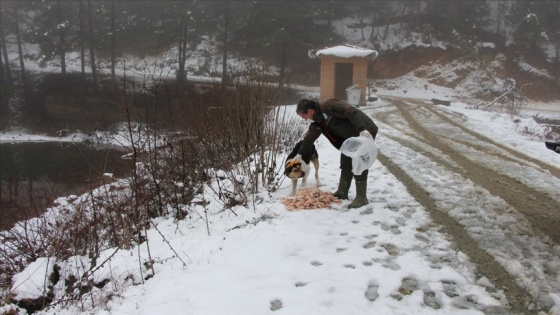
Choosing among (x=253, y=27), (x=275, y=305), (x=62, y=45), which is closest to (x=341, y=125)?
(x=275, y=305)

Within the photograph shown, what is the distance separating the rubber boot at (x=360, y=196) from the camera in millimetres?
5277

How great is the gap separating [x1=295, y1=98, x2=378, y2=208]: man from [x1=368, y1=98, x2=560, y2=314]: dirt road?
1017 millimetres

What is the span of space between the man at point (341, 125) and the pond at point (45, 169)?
20.6ft

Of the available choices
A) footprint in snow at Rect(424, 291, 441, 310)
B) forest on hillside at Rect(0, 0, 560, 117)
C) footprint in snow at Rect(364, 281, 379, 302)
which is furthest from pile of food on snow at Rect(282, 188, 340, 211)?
forest on hillside at Rect(0, 0, 560, 117)

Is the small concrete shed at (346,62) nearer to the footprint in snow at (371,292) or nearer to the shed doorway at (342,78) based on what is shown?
the shed doorway at (342,78)

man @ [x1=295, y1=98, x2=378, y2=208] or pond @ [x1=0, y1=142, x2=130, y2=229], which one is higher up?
man @ [x1=295, y1=98, x2=378, y2=208]

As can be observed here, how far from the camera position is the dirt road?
3.50 meters

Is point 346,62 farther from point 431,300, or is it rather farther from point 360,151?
point 431,300

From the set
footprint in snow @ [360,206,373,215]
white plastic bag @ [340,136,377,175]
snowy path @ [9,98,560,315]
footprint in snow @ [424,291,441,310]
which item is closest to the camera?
footprint in snow @ [424,291,441,310]

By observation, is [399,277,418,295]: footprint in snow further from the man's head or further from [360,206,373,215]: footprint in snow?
the man's head

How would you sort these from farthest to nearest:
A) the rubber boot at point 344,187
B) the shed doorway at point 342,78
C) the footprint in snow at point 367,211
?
the shed doorway at point 342,78, the rubber boot at point 344,187, the footprint in snow at point 367,211

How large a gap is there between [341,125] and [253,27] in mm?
29045

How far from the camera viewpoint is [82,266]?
459cm

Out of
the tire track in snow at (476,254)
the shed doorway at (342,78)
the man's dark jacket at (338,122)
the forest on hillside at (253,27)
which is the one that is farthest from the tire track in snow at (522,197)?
the forest on hillside at (253,27)
